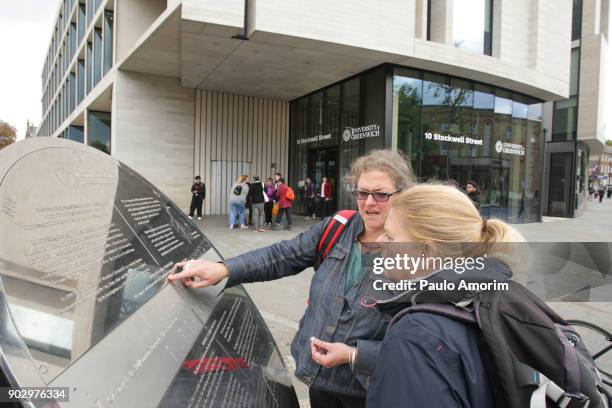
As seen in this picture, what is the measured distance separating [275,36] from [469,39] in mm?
8206

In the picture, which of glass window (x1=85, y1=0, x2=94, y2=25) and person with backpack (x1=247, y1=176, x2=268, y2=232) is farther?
glass window (x1=85, y1=0, x2=94, y2=25)

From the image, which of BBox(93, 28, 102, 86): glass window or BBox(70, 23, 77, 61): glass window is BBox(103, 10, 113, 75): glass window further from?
BBox(70, 23, 77, 61): glass window

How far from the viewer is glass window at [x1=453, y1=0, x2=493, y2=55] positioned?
47.0ft

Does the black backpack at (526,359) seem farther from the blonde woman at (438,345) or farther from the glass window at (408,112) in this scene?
the glass window at (408,112)

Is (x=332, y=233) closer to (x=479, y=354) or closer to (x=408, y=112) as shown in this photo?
(x=479, y=354)

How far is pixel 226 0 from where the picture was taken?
988 centimetres

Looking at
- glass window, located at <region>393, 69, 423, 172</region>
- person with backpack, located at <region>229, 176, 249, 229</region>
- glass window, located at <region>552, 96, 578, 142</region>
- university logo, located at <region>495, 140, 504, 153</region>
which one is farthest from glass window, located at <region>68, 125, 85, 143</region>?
glass window, located at <region>552, 96, 578, 142</region>

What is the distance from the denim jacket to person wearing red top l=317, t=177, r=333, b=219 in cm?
1296

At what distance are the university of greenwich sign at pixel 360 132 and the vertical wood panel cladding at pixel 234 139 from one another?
508 cm

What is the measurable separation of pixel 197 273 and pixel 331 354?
600 mm

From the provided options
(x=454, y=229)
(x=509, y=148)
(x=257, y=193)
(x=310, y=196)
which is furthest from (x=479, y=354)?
(x=509, y=148)

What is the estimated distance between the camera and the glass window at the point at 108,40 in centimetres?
1794

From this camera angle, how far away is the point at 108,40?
18.2 metres

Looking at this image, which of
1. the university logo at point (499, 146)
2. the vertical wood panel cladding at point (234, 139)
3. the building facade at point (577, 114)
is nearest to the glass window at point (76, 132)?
the vertical wood panel cladding at point (234, 139)
